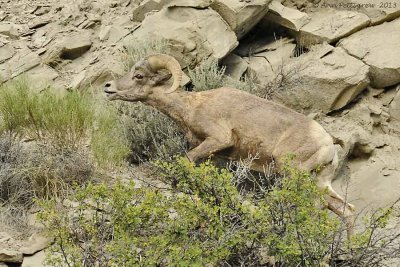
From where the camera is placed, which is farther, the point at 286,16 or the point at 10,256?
the point at 286,16

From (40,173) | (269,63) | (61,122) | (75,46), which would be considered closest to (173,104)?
(61,122)

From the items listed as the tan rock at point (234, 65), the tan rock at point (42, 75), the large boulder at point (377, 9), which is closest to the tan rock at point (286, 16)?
the large boulder at point (377, 9)

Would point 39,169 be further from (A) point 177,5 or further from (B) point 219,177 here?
(A) point 177,5

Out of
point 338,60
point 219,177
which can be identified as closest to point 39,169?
point 219,177

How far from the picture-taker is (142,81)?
9.95m

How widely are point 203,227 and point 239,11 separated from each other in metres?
5.37

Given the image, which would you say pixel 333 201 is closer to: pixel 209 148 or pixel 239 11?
pixel 209 148

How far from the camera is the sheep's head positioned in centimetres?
989

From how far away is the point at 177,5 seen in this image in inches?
493

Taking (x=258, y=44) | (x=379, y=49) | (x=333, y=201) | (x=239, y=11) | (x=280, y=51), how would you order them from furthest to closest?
(x=258, y=44) < (x=280, y=51) < (x=239, y=11) < (x=379, y=49) < (x=333, y=201)

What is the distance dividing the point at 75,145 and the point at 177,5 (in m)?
3.13

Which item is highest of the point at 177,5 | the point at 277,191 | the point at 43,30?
the point at 277,191

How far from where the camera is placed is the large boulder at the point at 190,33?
12.0m

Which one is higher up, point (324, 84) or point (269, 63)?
point (324, 84)
